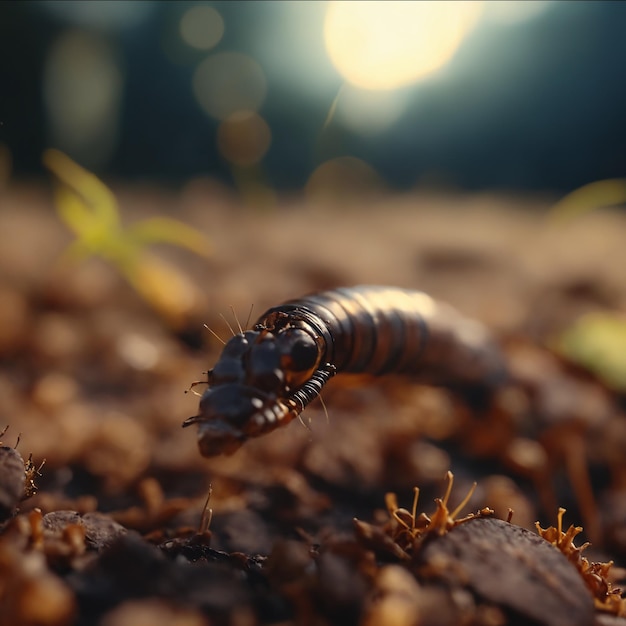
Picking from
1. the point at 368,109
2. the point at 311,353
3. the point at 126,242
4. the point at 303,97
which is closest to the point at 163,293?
the point at 126,242

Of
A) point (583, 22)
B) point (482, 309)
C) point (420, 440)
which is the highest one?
point (583, 22)

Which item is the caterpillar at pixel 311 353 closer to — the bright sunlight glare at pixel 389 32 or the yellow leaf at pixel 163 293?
the yellow leaf at pixel 163 293

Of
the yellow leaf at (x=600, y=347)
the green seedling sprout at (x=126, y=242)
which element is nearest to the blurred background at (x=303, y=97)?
the green seedling sprout at (x=126, y=242)

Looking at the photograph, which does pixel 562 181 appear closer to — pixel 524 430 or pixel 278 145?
pixel 278 145


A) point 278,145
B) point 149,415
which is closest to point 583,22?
point 278,145

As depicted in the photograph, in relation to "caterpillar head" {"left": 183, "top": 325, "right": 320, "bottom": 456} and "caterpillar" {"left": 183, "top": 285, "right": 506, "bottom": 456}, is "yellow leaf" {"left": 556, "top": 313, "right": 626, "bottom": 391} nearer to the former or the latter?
"caterpillar" {"left": 183, "top": 285, "right": 506, "bottom": 456}

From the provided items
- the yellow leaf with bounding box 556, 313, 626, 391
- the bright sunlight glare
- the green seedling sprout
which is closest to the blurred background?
the bright sunlight glare
